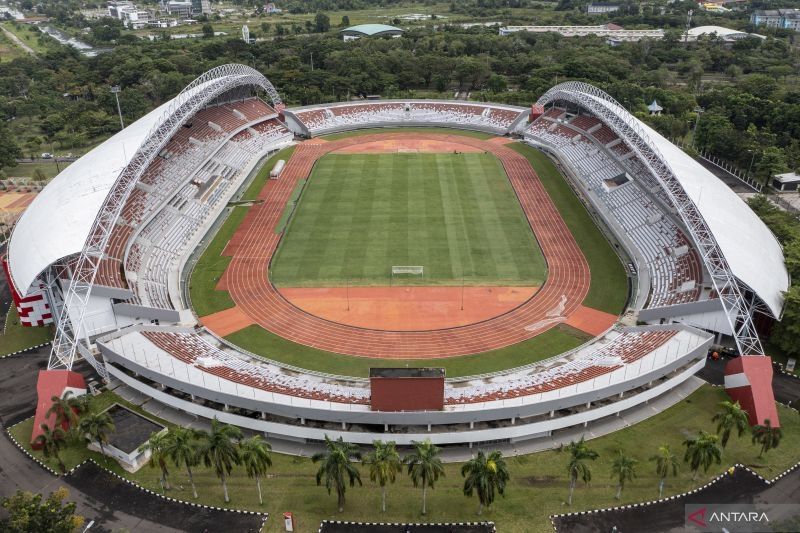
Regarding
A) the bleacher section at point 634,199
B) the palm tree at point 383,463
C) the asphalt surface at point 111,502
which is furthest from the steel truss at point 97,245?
the bleacher section at point 634,199

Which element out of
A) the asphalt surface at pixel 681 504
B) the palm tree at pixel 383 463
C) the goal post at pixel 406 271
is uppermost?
the palm tree at pixel 383 463

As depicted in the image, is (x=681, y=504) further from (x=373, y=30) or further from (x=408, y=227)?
(x=373, y=30)

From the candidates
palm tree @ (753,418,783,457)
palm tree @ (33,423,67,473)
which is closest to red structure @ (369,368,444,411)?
palm tree @ (33,423,67,473)

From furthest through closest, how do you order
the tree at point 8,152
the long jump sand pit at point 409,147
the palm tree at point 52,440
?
the long jump sand pit at point 409,147, the tree at point 8,152, the palm tree at point 52,440

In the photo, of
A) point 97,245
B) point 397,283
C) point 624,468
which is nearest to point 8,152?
point 97,245

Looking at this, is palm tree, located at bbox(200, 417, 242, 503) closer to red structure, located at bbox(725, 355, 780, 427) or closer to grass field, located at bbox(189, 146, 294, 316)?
grass field, located at bbox(189, 146, 294, 316)

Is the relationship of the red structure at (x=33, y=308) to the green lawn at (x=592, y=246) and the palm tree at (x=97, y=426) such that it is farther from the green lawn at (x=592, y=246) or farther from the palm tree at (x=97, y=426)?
the green lawn at (x=592, y=246)

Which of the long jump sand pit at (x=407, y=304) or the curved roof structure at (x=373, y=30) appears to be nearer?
the long jump sand pit at (x=407, y=304)
